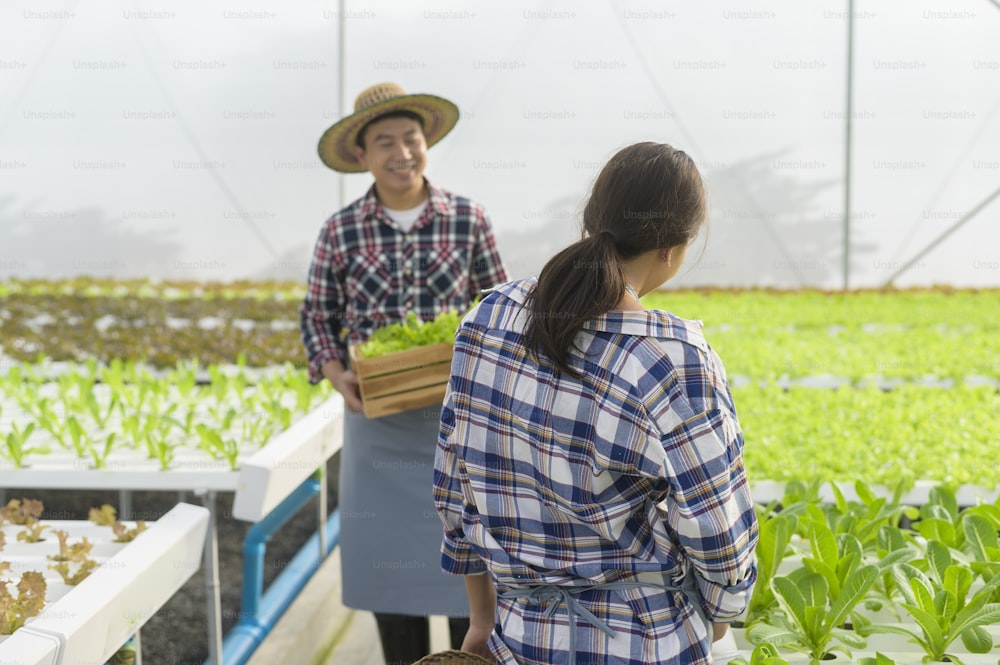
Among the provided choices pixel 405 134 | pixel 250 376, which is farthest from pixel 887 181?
pixel 405 134

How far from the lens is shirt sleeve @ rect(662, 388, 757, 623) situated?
1229mm

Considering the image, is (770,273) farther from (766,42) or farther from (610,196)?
(610,196)

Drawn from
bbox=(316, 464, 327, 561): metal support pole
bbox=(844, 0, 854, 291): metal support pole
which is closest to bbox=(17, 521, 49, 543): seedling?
bbox=(316, 464, 327, 561): metal support pole

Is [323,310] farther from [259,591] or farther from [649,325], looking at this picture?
[649,325]

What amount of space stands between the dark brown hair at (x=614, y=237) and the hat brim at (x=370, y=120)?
1.38 m

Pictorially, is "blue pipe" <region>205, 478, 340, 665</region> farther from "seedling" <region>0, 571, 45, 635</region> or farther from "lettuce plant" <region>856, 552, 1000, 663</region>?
"lettuce plant" <region>856, 552, 1000, 663</region>

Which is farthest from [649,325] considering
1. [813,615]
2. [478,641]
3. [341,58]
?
Result: [341,58]

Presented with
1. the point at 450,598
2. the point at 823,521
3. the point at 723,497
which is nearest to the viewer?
the point at 723,497

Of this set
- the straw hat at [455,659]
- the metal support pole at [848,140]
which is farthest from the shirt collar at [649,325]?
the metal support pole at [848,140]

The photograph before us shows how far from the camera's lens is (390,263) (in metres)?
2.66

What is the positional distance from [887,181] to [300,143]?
598cm

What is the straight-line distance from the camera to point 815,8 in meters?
9.59

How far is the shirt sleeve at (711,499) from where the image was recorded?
1.23m

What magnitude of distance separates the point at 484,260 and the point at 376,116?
1.67ft
